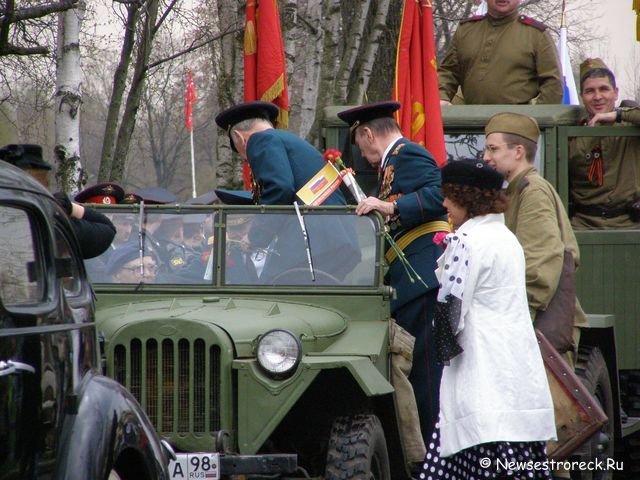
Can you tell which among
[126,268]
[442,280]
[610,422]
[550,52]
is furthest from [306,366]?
[550,52]

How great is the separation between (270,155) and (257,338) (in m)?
1.53

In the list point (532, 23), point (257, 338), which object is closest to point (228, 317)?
point (257, 338)

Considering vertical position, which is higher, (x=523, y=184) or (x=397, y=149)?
(x=397, y=149)

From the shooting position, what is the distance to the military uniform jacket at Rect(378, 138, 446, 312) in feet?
22.8

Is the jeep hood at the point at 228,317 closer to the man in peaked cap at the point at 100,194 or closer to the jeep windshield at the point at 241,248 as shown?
the jeep windshield at the point at 241,248

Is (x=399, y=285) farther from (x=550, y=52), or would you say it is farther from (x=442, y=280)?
(x=550, y=52)

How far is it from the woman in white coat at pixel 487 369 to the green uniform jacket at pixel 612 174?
11.1 feet

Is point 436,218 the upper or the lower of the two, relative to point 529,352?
upper

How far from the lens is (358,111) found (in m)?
7.23

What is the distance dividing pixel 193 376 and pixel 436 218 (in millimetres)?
2032

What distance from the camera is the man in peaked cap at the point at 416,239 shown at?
274 inches

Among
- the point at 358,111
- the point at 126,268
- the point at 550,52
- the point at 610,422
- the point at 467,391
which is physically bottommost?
the point at 610,422

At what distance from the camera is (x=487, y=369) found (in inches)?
205

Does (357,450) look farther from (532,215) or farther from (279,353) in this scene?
(532,215)
